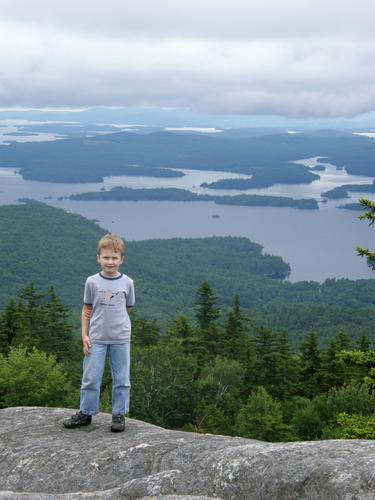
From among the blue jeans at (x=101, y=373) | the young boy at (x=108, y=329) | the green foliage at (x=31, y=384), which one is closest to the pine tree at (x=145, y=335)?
the green foliage at (x=31, y=384)

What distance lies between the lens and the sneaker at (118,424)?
12180 millimetres

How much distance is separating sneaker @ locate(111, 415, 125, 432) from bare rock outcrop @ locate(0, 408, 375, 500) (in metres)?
0.14

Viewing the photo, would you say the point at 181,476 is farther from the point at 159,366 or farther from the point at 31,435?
the point at 159,366

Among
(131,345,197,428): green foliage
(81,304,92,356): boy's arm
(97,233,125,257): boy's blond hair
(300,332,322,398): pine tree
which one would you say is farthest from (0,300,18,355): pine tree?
(97,233,125,257): boy's blond hair

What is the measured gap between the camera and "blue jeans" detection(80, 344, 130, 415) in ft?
39.9

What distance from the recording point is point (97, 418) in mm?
13305

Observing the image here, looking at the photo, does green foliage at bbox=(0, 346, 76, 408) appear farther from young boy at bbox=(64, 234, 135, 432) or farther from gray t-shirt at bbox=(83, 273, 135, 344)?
gray t-shirt at bbox=(83, 273, 135, 344)

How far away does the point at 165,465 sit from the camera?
10.2 m

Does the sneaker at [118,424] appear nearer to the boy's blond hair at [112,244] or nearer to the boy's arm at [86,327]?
the boy's arm at [86,327]

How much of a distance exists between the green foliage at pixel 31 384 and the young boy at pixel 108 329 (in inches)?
1033

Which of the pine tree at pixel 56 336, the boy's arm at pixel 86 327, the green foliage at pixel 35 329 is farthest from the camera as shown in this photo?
the pine tree at pixel 56 336

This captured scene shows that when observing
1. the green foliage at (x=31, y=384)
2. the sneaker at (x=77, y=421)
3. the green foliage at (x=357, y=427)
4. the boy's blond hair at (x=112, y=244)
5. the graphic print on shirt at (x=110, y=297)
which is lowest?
the green foliage at (x=31, y=384)

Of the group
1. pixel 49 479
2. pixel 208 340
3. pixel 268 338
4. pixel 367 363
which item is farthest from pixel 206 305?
pixel 49 479

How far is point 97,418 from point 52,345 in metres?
52.6
